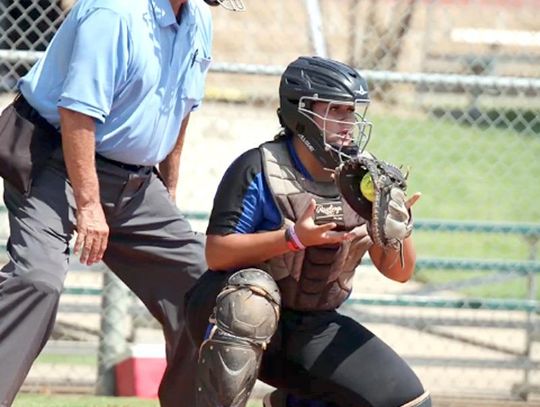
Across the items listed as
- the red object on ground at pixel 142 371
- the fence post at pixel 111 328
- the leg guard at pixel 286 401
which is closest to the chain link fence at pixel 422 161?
the fence post at pixel 111 328

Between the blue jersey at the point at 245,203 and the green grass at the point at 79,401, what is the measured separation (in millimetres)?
1942

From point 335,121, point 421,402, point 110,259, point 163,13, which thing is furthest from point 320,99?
point 110,259

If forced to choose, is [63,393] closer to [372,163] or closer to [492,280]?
[492,280]

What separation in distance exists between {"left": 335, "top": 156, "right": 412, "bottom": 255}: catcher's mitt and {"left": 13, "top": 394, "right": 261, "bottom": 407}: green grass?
Result: 223 centimetres

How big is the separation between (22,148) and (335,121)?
3.54 ft

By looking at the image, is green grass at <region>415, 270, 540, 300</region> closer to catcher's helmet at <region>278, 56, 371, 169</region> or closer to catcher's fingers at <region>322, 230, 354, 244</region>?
catcher's helmet at <region>278, 56, 371, 169</region>

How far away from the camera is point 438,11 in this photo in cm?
1577

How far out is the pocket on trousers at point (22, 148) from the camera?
14.0ft

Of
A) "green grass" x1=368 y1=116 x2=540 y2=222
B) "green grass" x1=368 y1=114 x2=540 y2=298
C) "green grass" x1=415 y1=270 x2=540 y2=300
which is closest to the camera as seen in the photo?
"green grass" x1=415 y1=270 x2=540 y2=300

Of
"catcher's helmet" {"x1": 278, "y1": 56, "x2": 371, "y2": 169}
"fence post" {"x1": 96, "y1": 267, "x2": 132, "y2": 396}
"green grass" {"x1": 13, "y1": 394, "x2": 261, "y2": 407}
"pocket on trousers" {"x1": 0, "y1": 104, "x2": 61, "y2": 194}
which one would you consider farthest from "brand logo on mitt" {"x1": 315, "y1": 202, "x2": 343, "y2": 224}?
"fence post" {"x1": 96, "y1": 267, "x2": 132, "y2": 396}

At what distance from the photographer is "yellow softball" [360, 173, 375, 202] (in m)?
3.74

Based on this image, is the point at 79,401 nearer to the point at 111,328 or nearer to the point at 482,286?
the point at 111,328

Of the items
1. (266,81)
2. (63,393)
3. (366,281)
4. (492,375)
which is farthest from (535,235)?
(266,81)

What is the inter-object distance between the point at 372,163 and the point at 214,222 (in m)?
0.54
